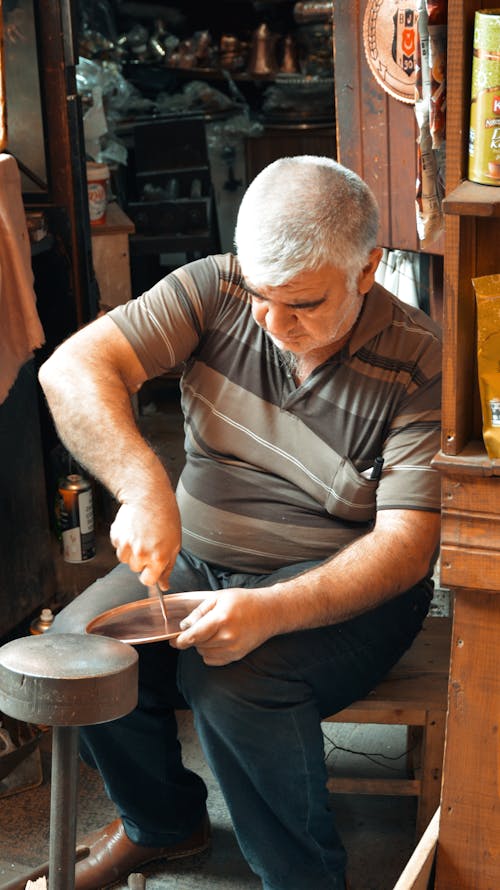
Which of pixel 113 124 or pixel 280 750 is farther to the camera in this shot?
pixel 113 124

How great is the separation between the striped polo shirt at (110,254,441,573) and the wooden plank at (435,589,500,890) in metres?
0.35

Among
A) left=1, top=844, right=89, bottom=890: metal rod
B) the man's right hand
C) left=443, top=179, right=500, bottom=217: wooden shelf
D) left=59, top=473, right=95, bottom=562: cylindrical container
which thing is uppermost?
left=443, top=179, right=500, bottom=217: wooden shelf

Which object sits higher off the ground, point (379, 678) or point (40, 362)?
point (40, 362)

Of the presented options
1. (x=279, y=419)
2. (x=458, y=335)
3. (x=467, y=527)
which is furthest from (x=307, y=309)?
(x=467, y=527)

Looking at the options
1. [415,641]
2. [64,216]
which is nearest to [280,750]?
[415,641]

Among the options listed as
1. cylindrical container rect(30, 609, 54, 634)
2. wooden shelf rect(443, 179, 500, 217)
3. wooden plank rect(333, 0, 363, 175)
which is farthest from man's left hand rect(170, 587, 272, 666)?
wooden plank rect(333, 0, 363, 175)

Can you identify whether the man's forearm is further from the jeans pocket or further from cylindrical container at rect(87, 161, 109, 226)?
cylindrical container at rect(87, 161, 109, 226)

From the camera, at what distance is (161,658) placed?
7.54 feet

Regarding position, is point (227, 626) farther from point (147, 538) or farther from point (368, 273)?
point (368, 273)

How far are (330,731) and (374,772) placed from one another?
0.23 meters

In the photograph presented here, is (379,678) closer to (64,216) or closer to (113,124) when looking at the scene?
(64,216)

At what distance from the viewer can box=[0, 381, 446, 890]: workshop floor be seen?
8.08 feet

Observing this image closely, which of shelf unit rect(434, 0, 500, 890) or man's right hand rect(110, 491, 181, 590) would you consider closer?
shelf unit rect(434, 0, 500, 890)

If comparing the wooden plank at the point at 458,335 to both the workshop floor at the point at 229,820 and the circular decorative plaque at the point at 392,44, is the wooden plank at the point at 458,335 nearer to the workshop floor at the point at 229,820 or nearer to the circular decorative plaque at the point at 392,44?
the workshop floor at the point at 229,820
